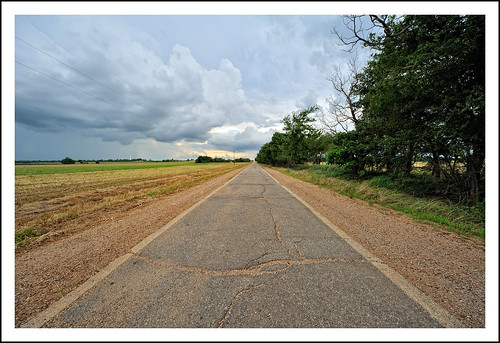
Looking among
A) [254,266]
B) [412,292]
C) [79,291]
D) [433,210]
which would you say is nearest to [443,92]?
[433,210]

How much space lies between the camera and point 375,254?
261 centimetres

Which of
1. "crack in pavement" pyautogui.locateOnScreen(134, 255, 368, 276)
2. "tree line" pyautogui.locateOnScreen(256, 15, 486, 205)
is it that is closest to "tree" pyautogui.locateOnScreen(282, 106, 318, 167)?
"tree line" pyautogui.locateOnScreen(256, 15, 486, 205)

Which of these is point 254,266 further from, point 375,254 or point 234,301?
point 375,254

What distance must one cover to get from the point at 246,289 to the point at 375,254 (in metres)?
2.03

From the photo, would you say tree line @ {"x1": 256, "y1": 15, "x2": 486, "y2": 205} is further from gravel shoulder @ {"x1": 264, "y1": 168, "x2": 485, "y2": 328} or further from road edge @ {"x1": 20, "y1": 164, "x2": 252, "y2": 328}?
road edge @ {"x1": 20, "y1": 164, "x2": 252, "y2": 328}

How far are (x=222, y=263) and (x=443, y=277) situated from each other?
8.86 feet

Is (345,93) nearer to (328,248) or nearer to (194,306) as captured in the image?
(328,248)

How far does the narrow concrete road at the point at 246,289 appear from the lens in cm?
155

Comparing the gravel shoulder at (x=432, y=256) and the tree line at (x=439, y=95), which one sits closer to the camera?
the gravel shoulder at (x=432, y=256)

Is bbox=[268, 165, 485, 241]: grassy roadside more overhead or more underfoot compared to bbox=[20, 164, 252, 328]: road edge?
more overhead

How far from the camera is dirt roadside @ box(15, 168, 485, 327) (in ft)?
5.93

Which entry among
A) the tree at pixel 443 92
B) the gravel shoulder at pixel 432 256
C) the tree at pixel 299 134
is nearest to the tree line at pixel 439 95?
the tree at pixel 443 92

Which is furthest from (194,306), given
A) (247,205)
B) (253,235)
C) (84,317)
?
(247,205)

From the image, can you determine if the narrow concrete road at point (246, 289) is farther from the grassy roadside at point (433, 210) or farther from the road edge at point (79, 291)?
the grassy roadside at point (433, 210)
